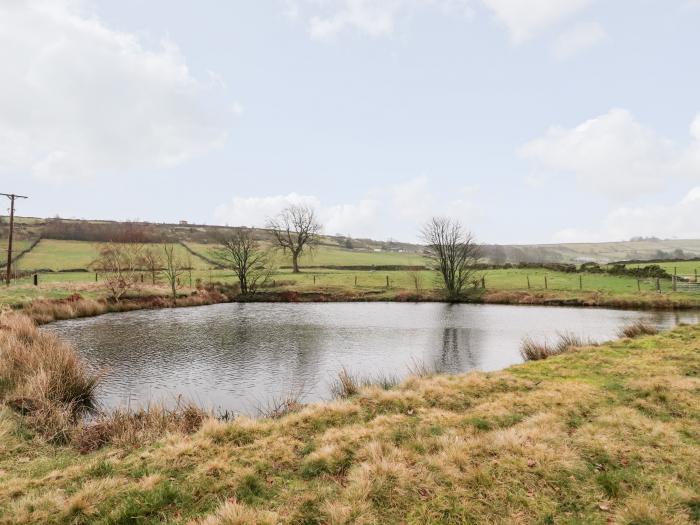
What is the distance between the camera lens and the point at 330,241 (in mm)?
126875

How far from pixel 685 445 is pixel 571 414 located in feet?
6.87

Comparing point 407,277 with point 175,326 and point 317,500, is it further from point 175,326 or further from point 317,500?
point 317,500

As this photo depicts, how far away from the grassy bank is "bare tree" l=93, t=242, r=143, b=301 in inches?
1279

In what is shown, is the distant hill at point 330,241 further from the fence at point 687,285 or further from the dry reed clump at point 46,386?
the dry reed clump at point 46,386

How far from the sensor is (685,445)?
7242mm

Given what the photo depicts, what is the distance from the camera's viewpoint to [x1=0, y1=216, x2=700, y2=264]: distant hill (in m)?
89.8

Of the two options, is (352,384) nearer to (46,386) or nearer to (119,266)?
(46,386)

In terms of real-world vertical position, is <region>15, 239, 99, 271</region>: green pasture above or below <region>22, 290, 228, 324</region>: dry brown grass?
above

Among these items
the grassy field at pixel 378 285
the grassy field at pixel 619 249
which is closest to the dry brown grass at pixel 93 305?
the grassy field at pixel 378 285

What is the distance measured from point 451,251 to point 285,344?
3103cm

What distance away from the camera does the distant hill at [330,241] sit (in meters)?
89.8

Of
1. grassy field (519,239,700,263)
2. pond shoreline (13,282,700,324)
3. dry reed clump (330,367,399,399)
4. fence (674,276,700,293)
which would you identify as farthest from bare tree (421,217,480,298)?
grassy field (519,239,700,263)

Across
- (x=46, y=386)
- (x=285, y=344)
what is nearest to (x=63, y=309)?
(x=285, y=344)

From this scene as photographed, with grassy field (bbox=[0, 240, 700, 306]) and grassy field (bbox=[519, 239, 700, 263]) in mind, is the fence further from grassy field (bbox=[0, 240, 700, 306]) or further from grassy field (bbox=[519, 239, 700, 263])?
grassy field (bbox=[519, 239, 700, 263])
